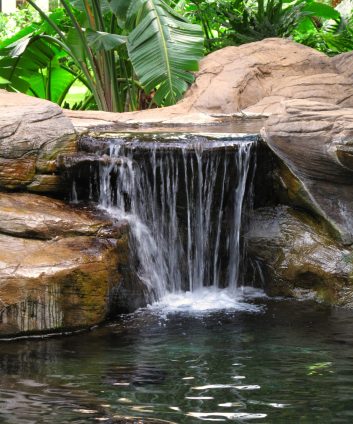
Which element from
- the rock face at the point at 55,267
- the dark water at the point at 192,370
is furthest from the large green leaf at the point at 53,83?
the dark water at the point at 192,370

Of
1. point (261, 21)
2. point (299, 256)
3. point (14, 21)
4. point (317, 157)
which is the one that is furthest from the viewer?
point (14, 21)

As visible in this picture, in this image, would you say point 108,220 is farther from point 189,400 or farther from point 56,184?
point 189,400

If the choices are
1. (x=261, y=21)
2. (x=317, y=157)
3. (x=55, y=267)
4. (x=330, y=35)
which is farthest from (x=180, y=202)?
(x=330, y=35)

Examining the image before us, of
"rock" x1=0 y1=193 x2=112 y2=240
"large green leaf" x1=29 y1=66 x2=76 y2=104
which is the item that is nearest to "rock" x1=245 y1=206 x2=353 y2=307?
"rock" x1=0 y1=193 x2=112 y2=240

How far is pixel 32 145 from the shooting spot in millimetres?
8102

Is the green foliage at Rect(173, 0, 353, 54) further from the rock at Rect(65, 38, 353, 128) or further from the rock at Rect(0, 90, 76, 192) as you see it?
the rock at Rect(0, 90, 76, 192)

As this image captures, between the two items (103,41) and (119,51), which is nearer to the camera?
(103,41)

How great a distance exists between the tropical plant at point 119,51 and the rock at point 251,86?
1.34 ft

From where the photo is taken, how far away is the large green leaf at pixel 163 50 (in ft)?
38.2

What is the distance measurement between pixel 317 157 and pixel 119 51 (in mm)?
5806

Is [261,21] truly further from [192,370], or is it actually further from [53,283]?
[192,370]

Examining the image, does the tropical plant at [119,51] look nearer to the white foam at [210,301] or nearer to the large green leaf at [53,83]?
the large green leaf at [53,83]

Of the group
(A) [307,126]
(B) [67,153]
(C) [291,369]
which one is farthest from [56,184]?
(C) [291,369]

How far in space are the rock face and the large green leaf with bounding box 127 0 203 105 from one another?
14.4ft
